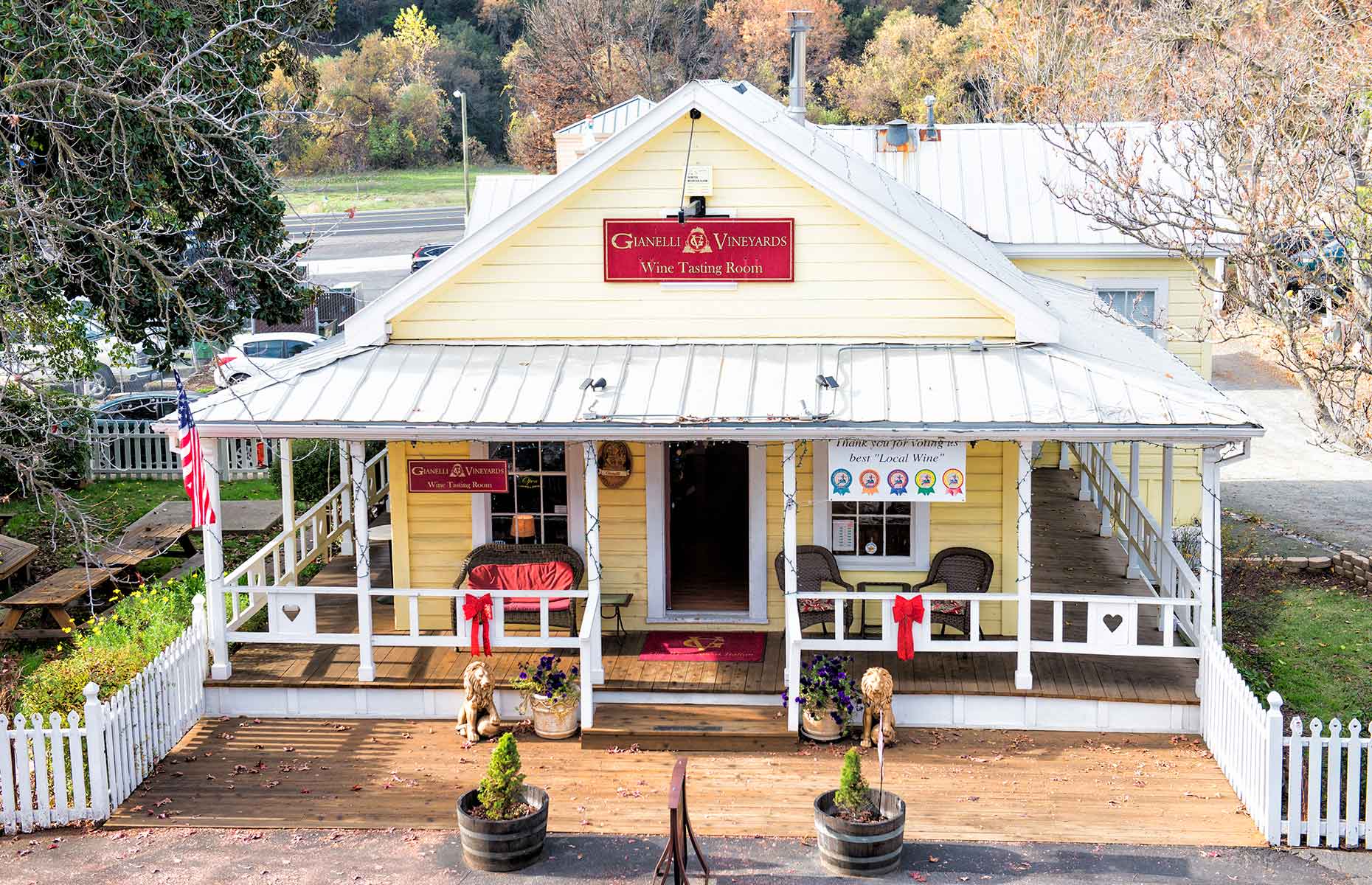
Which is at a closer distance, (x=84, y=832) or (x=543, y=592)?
(x=84, y=832)

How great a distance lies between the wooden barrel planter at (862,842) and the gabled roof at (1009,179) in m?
14.0

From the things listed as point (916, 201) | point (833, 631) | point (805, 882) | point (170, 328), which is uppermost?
point (916, 201)

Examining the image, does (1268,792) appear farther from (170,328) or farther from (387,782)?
(170,328)

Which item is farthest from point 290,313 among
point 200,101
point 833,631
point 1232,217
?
point 1232,217

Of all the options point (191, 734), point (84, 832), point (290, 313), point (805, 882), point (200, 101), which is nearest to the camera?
point (805, 882)

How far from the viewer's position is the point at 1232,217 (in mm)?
15766

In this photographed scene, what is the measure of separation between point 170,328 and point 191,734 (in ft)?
26.7

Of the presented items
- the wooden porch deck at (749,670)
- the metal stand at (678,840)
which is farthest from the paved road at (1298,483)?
the metal stand at (678,840)

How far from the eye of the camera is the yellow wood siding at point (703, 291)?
14.5 m

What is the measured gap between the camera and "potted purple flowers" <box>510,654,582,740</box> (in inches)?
537

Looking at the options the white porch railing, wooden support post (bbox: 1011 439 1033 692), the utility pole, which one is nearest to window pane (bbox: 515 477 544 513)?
the white porch railing

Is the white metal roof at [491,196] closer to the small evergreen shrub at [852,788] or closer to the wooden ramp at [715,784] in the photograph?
the wooden ramp at [715,784]

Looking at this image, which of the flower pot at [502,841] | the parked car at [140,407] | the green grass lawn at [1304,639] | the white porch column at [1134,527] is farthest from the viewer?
the parked car at [140,407]

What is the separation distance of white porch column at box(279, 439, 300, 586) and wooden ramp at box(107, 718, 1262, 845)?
2.40 metres
